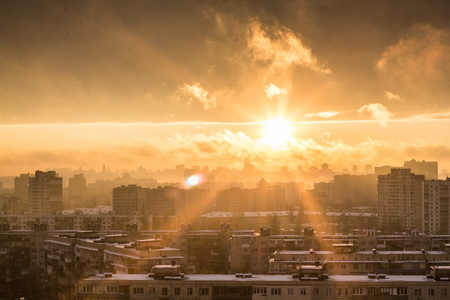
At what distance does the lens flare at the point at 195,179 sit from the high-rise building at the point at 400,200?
3061cm

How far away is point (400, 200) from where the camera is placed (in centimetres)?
3903

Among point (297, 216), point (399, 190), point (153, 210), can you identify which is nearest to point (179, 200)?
point (153, 210)

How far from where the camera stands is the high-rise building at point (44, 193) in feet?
147

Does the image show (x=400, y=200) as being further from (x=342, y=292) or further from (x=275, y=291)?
(x=275, y=291)

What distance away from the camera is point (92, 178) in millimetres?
87438

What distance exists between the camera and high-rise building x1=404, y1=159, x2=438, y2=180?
59.3 m

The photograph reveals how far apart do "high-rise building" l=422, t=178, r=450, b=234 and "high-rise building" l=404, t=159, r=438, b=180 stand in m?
23.6

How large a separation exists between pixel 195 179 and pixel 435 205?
3838 centimetres

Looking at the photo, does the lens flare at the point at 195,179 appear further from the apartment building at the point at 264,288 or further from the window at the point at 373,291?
the window at the point at 373,291

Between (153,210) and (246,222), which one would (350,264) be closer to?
(246,222)

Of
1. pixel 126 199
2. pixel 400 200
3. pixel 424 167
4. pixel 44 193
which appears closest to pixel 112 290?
pixel 400 200

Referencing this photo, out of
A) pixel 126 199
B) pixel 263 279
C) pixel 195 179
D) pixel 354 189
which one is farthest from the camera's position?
pixel 195 179

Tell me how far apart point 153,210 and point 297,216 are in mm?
10556

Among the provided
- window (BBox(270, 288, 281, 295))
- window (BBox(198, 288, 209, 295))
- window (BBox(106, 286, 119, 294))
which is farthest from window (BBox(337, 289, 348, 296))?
window (BBox(106, 286, 119, 294))
